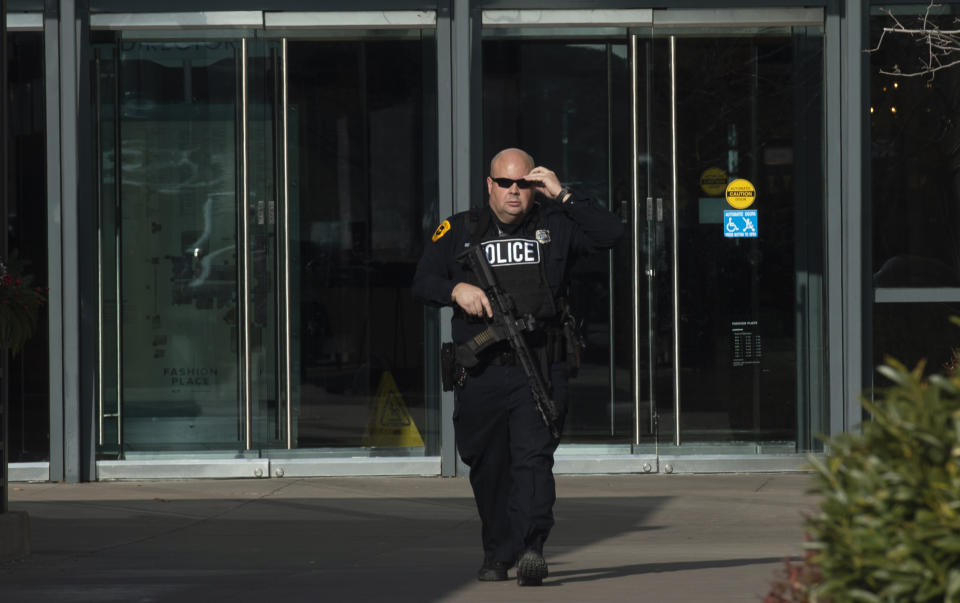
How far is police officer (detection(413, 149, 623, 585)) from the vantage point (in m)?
6.64

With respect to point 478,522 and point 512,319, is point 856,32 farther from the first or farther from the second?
point 512,319

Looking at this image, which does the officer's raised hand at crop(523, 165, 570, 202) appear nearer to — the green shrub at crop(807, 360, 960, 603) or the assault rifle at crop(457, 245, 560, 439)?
the assault rifle at crop(457, 245, 560, 439)

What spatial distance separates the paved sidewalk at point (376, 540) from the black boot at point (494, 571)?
6 cm

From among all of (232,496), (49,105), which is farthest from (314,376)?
(49,105)

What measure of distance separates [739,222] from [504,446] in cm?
496

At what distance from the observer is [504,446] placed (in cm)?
675

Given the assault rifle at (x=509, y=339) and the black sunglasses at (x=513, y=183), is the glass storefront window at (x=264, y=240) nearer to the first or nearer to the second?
the black sunglasses at (x=513, y=183)

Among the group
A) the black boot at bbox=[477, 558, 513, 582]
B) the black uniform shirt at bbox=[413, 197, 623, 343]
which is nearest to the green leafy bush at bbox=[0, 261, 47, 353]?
the black uniform shirt at bbox=[413, 197, 623, 343]

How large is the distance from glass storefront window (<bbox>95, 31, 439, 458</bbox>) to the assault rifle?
4.45m

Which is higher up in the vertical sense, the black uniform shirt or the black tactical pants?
the black uniform shirt

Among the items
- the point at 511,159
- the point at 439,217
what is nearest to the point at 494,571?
the point at 511,159

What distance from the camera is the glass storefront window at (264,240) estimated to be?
11.1 metres

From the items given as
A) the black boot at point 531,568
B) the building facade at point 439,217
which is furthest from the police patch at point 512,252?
the building facade at point 439,217

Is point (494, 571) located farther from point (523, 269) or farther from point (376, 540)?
point (376, 540)
